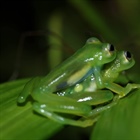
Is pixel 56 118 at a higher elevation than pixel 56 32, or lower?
higher

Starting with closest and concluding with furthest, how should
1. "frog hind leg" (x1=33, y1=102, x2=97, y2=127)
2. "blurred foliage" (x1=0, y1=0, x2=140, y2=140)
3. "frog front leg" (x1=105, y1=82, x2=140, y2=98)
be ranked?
1. "frog hind leg" (x1=33, y1=102, x2=97, y2=127)
2. "frog front leg" (x1=105, y1=82, x2=140, y2=98)
3. "blurred foliage" (x1=0, y1=0, x2=140, y2=140)

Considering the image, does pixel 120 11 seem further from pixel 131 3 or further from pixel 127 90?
pixel 127 90

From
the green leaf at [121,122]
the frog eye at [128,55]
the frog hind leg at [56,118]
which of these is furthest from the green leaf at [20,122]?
the frog eye at [128,55]

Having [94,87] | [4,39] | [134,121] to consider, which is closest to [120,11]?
[4,39]

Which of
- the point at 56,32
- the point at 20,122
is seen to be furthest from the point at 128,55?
the point at 56,32

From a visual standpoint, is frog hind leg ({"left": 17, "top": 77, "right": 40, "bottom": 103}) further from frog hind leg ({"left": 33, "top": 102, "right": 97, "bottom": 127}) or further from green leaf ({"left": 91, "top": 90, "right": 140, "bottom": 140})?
green leaf ({"left": 91, "top": 90, "right": 140, "bottom": 140})

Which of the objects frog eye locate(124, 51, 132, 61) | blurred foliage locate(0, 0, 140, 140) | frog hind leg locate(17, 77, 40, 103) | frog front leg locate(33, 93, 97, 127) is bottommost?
blurred foliage locate(0, 0, 140, 140)

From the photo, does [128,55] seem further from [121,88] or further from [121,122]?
[121,122]

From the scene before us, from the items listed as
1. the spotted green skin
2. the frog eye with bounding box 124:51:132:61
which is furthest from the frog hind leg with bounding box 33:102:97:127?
the frog eye with bounding box 124:51:132:61

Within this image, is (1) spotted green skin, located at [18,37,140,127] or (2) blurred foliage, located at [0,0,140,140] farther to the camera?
(2) blurred foliage, located at [0,0,140,140]
